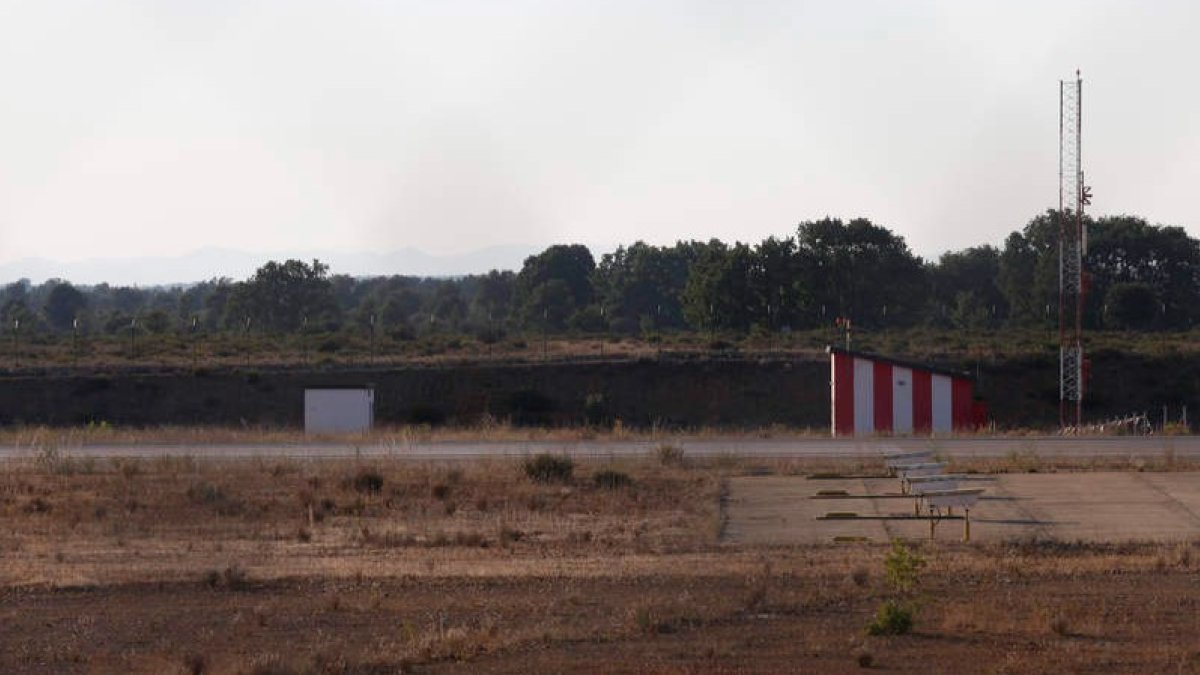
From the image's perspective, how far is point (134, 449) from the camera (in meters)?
42.5

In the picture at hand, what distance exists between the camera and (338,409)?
54.9 m

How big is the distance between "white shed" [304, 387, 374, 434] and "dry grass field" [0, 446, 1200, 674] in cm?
2250

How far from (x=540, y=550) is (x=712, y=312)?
70.0 metres

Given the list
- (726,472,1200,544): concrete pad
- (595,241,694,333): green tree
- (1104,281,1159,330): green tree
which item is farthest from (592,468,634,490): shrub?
(595,241,694,333): green tree

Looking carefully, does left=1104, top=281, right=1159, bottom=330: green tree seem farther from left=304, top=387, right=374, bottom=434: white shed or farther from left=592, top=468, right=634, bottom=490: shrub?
left=592, top=468, right=634, bottom=490: shrub

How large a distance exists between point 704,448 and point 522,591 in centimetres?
2101

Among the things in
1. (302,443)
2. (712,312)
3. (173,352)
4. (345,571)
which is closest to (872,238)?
Answer: (712,312)

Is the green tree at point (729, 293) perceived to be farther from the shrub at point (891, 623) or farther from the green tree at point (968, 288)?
the shrub at point (891, 623)

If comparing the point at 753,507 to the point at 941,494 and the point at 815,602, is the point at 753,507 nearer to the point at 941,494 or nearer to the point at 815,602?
the point at 941,494

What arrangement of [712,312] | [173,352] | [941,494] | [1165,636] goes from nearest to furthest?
1. [1165,636]
2. [941,494]
3. [173,352]
4. [712,312]

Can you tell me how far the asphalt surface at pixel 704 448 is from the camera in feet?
126

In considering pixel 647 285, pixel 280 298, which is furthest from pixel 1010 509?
pixel 647 285

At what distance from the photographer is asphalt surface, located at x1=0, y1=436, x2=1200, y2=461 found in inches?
1507

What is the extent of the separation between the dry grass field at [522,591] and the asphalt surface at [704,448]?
7.36 metres
